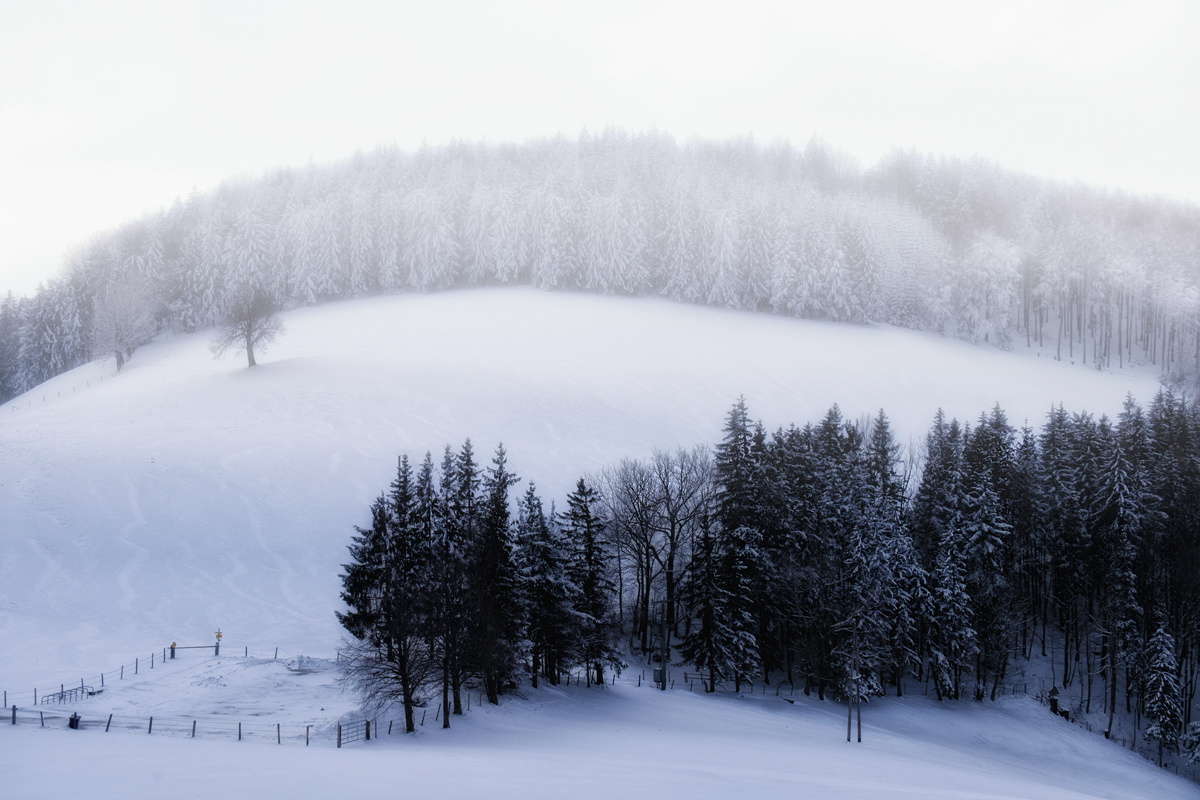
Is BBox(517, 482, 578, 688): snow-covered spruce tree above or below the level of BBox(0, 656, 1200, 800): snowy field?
above

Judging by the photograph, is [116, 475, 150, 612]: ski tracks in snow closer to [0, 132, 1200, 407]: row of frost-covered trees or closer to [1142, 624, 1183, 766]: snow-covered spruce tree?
[0, 132, 1200, 407]: row of frost-covered trees

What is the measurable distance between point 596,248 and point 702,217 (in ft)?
49.0

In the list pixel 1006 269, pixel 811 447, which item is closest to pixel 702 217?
pixel 1006 269

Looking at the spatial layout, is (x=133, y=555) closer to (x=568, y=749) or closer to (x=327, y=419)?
(x=327, y=419)

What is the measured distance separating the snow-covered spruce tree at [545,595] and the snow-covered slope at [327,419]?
37.0ft

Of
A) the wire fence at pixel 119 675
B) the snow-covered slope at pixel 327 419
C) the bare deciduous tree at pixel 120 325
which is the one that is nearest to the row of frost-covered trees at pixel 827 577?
the wire fence at pixel 119 675

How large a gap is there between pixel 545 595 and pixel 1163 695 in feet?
94.1

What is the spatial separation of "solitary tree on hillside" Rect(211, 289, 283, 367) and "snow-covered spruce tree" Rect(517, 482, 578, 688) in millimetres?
48282

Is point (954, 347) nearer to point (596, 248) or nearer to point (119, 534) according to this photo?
point (596, 248)

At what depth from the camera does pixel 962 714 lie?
111 ft

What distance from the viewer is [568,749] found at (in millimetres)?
23250

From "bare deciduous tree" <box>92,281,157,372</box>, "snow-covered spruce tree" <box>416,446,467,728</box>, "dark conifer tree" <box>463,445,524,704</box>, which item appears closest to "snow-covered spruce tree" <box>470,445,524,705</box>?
"dark conifer tree" <box>463,445,524,704</box>

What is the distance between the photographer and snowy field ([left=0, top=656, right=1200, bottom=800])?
17.5 m

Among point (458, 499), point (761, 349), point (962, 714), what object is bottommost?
point (962, 714)
